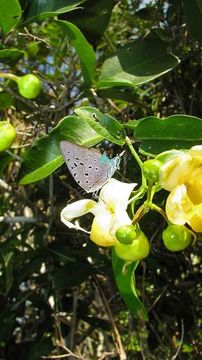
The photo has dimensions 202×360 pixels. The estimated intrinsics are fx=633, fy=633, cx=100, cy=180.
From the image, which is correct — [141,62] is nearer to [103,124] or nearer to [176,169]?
[103,124]

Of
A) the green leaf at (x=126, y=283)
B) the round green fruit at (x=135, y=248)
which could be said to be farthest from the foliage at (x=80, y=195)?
the round green fruit at (x=135, y=248)

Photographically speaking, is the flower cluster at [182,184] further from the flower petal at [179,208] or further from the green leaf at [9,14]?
the green leaf at [9,14]

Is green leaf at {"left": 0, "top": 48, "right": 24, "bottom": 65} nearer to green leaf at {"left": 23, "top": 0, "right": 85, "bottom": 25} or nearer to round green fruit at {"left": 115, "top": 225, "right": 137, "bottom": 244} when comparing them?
green leaf at {"left": 23, "top": 0, "right": 85, "bottom": 25}

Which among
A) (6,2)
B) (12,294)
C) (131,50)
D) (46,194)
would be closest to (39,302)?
(12,294)

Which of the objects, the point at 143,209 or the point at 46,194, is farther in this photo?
the point at 46,194

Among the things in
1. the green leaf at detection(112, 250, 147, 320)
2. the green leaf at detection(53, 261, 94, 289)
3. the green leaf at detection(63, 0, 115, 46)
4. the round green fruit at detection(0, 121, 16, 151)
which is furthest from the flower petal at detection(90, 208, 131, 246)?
the green leaf at detection(53, 261, 94, 289)

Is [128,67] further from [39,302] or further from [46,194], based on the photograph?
[39,302]

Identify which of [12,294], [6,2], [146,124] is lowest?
[12,294]
